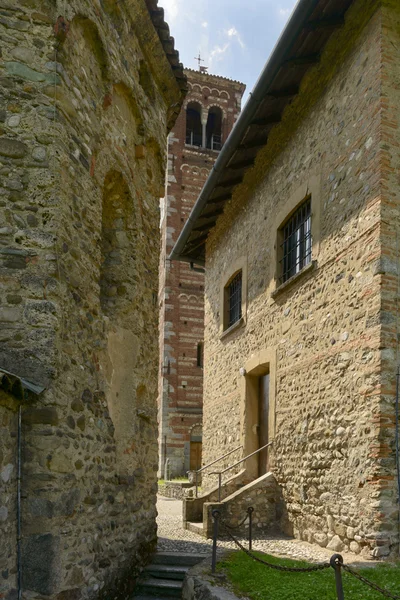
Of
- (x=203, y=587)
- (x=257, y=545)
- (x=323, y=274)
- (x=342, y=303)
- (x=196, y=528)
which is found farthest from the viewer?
(x=196, y=528)

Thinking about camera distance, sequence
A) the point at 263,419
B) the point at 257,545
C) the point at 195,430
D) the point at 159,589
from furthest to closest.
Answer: the point at 195,430
the point at 263,419
the point at 257,545
the point at 159,589

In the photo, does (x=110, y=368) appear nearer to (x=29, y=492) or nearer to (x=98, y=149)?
(x=29, y=492)

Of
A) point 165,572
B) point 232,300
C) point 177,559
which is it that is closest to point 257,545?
point 177,559

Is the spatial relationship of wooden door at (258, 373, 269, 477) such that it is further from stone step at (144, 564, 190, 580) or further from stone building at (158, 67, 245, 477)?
stone building at (158, 67, 245, 477)

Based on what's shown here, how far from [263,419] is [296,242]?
11.3 ft

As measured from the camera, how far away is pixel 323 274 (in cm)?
811

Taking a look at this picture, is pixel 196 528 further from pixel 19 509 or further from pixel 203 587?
pixel 19 509

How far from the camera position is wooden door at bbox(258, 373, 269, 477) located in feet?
33.9

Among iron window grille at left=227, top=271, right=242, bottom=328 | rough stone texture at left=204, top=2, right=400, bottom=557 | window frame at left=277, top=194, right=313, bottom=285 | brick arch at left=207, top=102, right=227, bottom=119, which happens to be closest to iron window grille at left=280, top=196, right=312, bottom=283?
window frame at left=277, top=194, right=313, bottom=285

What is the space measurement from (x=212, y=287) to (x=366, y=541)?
8.45 meters

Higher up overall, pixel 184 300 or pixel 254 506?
pixel 184 300

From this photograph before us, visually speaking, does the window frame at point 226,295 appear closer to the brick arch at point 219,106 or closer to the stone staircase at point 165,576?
the stone staircase at point 165,576

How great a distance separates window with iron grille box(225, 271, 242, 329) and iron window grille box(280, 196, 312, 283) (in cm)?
233

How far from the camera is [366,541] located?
640 centimetres
